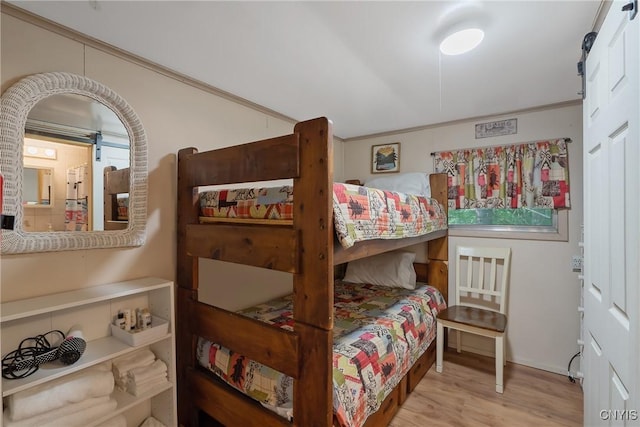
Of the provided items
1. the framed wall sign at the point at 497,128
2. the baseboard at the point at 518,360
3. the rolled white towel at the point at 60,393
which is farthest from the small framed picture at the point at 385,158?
the rolled white towel at the point at 60,393

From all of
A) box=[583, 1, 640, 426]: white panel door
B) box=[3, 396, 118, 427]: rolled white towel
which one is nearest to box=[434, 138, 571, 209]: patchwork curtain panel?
box=[583, 1, 640, 426]: white panel door

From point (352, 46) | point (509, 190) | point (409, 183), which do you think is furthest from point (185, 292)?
point (509, 190)

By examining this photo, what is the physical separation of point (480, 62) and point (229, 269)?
2245mm

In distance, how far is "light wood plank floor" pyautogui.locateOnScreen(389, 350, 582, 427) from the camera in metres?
1.92

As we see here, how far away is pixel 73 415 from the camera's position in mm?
1309

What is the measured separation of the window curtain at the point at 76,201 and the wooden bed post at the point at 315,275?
3.89 ft

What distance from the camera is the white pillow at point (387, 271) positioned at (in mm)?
2912

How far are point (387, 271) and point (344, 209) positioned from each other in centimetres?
189

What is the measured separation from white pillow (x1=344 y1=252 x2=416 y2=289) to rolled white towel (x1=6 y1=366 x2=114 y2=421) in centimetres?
230

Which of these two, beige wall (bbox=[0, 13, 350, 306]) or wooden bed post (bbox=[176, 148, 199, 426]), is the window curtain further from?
wooden bed post (bbox=[176, 148, 199, 426])

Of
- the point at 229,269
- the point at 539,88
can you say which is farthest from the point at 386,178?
the point at 229,269

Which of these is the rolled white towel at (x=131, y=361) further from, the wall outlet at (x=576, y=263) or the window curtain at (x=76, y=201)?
the wall outlet at (x=576, y=263)

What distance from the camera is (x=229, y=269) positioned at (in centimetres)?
222

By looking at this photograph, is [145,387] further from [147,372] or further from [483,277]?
[483,277]
